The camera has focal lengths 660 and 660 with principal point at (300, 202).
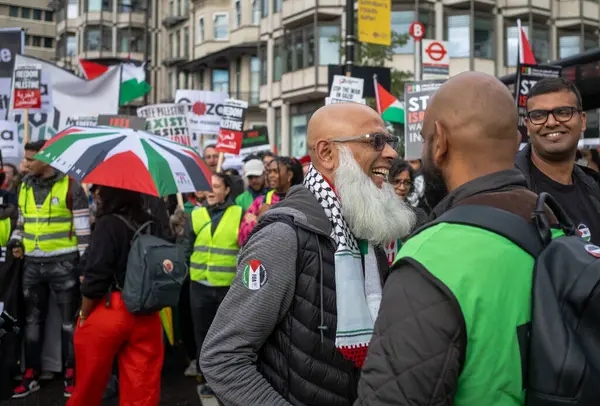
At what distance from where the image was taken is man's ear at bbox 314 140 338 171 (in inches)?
102

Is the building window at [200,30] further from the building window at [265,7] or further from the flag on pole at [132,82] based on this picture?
the flag on pole at [132,82]

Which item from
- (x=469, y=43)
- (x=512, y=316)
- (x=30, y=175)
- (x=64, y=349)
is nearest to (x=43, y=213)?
(x=30, y=175)

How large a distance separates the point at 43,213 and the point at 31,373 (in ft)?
5.20

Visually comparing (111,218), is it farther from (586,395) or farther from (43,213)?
(586,395)

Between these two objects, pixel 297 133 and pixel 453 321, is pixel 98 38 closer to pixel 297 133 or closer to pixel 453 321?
pixel 297 133

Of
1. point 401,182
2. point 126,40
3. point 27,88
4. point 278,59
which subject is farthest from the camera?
point 126,40

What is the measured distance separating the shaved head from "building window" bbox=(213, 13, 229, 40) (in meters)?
42.3

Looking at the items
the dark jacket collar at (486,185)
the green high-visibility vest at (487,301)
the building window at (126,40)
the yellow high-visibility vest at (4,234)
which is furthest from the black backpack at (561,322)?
the building window at (126,40)

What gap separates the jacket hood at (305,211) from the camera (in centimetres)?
233

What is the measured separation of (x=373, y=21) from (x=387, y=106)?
1603mm

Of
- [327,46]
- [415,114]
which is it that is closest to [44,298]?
[415,114]

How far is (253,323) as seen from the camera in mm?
2264

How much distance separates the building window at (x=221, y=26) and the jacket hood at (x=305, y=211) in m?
41.5

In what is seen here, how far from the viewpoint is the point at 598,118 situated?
42.0 ft
